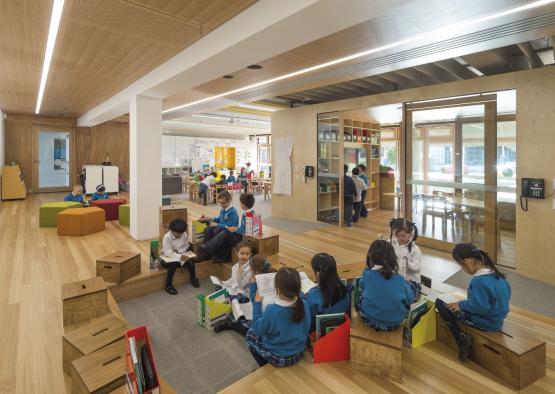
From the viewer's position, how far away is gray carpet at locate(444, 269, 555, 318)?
338 cm

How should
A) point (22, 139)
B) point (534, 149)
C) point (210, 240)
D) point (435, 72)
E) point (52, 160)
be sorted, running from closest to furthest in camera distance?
point (534, 149) → point (210, 240) → point (435, 72) → point (22, 139) → point (52, 160)

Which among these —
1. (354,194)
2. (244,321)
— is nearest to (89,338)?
(244,321)

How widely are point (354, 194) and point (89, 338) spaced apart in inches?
236

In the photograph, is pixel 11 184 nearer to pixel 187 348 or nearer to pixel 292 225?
pixel 292 225

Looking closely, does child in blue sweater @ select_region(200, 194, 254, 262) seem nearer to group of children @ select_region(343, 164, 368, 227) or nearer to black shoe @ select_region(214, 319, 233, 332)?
black shoe @ select_region(214, 319, 233, 332)

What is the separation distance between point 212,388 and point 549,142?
188 inches

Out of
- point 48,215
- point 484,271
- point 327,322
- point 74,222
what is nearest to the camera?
point 484,271

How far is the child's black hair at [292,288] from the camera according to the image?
2.06 metres

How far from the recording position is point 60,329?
9.37ft

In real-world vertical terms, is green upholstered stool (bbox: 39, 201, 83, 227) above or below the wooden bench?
above

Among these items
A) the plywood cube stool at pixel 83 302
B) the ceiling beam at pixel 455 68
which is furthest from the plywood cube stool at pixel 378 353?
the ceiling beam at pixel 455 68

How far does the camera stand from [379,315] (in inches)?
93.3

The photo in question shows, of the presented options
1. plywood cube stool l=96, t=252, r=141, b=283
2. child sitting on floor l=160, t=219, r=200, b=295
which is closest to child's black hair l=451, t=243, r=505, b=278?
child sitting on floor l=160, t=219, r=200, b=295

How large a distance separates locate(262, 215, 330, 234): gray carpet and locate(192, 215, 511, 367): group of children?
13.6ft
